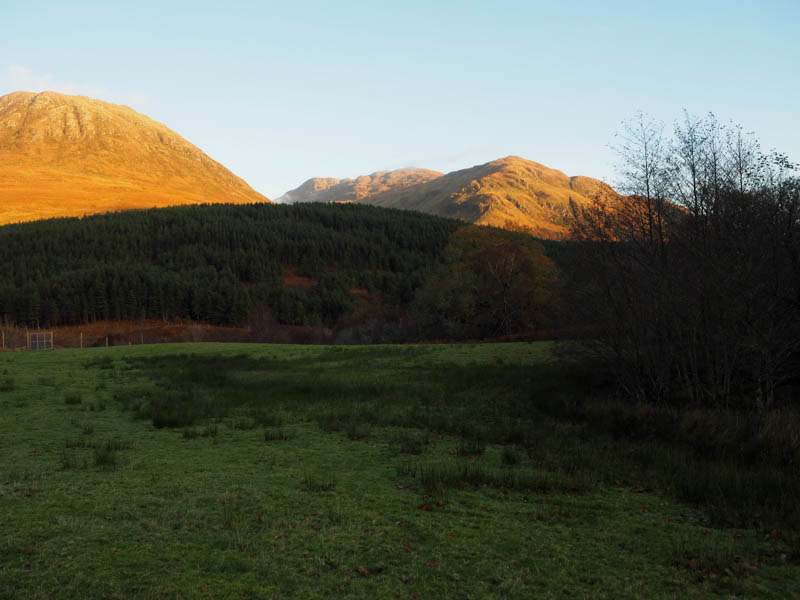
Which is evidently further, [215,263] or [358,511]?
[215,263]

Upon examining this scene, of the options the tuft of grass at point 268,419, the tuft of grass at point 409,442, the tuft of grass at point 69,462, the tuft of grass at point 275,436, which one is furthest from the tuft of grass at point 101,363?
the tuft of grass at point 409,442

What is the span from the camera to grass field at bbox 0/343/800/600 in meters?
5.14

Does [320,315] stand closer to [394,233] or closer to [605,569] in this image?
[394,233]

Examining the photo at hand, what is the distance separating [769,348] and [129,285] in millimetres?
113205

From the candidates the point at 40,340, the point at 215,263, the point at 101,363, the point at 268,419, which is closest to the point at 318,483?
the point at 268,419

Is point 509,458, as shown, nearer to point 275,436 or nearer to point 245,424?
point 275,436

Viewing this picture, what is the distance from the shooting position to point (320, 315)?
10875 centimetres

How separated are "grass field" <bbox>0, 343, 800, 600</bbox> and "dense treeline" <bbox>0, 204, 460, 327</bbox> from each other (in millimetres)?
88913

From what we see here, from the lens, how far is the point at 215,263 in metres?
128

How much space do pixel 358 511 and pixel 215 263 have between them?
130 m

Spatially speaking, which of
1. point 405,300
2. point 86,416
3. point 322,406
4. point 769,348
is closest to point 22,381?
point 86,416

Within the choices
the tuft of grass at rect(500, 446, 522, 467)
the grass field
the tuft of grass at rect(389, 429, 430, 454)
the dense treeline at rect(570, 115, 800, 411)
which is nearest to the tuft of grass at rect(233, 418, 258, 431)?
the grass field

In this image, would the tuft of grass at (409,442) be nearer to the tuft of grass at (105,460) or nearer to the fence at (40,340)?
the tuft of grass at (105,460)

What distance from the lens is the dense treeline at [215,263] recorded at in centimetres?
10425
